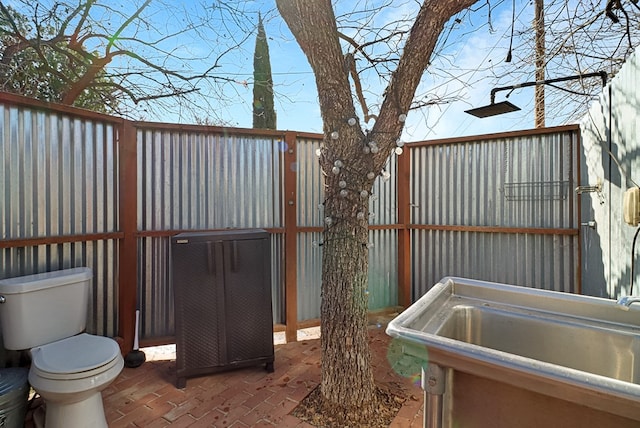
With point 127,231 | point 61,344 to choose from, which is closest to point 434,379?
point 61,344

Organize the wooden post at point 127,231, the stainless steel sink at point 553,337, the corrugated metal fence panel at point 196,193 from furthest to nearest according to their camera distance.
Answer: the corrugated metal fence panel at point 196,193
the wooden post at point 127,231
the stainless steel sink at point 553,337

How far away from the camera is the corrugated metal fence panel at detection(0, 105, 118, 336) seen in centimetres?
208

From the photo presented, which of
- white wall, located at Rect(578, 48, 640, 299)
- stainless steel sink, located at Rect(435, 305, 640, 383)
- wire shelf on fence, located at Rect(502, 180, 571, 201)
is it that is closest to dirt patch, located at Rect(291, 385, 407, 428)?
stainless steel sink, located at Rect(435, 305, 640, 383)

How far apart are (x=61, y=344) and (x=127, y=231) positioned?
0.95 metres

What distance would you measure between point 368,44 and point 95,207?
2771 mm

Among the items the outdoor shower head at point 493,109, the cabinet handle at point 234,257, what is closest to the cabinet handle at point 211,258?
the cabinet handle at point 234,257

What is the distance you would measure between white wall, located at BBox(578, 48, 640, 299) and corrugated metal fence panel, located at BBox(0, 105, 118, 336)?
139 inches

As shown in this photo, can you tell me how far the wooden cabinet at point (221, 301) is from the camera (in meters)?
2.33

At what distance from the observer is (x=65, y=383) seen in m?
1.64

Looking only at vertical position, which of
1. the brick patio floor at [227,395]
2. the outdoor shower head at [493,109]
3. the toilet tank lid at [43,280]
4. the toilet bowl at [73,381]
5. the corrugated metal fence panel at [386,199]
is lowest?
the brick patio floor at [227,395]

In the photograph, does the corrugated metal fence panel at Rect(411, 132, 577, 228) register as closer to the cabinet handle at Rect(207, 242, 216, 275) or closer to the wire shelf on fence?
the wire shelf on fence

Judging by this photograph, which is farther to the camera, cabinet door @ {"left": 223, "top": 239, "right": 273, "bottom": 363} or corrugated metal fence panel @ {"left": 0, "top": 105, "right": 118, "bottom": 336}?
cabinet door @ {"left": 223, "top": 239, "right": 273, "bottom": 363}

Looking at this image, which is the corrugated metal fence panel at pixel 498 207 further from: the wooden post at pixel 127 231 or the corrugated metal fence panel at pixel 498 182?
the wooden post at pixel 127 231

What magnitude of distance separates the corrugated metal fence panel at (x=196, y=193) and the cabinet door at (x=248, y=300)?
1.78 ft
